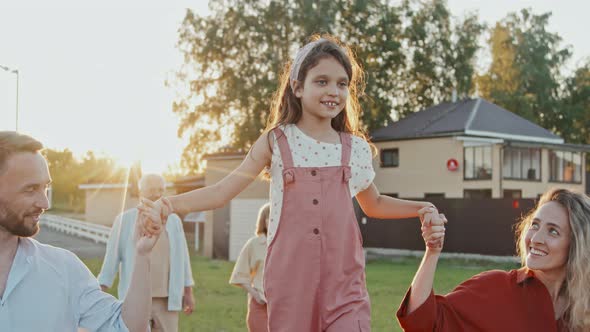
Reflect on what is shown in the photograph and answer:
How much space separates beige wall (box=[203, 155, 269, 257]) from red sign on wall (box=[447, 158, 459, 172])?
461 inches

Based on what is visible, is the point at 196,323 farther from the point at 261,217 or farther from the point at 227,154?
the point at 227,154

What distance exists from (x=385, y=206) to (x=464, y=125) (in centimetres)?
4305

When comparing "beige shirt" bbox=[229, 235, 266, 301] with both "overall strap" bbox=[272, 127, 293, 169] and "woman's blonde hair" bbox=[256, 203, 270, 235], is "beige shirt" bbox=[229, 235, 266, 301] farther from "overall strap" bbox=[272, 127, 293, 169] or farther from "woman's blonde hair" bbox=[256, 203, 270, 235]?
"overall strap" bbox=[272, 127, 293, 169]

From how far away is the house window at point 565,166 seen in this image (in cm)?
4872

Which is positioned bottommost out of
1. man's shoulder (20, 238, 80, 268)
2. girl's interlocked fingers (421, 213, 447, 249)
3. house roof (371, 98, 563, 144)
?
man's shoulder (20, 238, 80, 268)

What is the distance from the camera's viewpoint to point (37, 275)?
3.49 metres

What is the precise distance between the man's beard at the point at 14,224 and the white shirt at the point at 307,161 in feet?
5.02

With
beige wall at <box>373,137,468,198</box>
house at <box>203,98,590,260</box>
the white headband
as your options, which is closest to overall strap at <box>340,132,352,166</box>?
the white headband

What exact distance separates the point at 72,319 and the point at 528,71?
6058 centimetres

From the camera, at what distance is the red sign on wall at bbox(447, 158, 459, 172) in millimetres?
45750

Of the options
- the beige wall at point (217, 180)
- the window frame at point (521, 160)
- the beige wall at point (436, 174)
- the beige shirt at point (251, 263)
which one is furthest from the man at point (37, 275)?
the window frame at point (521, 160)

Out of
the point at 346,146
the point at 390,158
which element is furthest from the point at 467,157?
the point at 346,146

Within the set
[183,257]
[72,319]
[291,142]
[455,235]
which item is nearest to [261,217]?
[183,257]

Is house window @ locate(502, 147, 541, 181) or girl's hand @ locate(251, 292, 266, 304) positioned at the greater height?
house window @ locate(502, 147, 541, 181)
